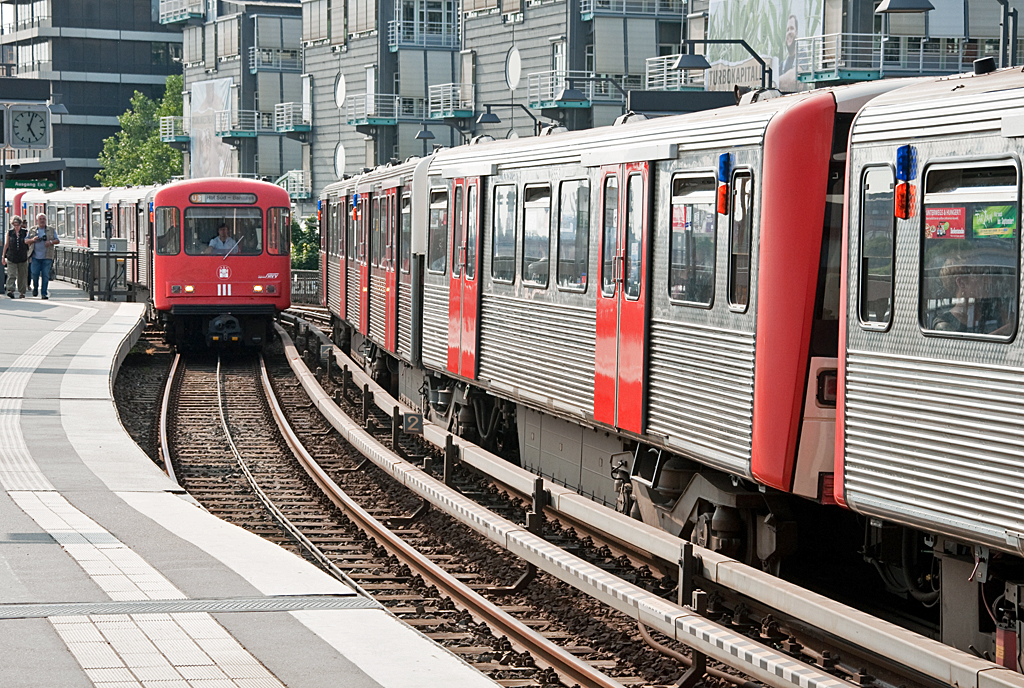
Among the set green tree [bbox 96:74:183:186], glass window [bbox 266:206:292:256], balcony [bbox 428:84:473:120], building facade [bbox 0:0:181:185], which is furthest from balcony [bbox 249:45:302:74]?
glass window [bbox 266:206:292:256]

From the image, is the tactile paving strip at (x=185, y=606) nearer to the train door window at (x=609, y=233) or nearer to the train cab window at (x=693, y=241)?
the train cab window at (x=693, y=241)

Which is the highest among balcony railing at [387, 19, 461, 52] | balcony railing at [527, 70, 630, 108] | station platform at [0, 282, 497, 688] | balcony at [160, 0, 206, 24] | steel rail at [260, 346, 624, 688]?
balcony at [160, 0, 206, 24]

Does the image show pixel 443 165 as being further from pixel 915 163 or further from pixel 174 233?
pixel 174 233

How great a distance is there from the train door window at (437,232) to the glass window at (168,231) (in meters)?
10.8

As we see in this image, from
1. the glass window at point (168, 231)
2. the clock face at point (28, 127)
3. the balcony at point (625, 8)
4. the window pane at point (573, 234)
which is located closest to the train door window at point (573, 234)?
the window pane at point (573, 234)

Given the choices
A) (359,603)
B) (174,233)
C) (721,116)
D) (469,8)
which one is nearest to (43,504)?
(359,603)

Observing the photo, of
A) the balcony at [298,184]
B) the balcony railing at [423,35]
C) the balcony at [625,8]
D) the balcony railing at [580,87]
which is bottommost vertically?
the balcony at [298,184]

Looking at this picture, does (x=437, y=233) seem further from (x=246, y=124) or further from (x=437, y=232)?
(x=246, y=124)

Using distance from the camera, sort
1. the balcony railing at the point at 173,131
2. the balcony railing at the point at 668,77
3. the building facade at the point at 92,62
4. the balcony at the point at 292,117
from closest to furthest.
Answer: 1. the balcony railing at the point at 668,77
2. the balcony at the point at 292,117
3. the balcony railing at the point at 173,131
4. the building facade at the point at 92,62

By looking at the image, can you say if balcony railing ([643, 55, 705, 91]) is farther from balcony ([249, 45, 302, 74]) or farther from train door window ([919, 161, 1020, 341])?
train door window ([919, 161, 1020, 341])

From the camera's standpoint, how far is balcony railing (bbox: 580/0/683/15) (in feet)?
164

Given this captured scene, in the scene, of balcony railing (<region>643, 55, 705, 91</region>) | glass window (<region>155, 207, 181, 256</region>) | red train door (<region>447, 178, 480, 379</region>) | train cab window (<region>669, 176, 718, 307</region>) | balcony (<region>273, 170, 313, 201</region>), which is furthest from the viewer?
balcony (<region>273, 170, 313, 201</region>)

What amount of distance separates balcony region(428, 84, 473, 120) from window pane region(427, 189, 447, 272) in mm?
40868

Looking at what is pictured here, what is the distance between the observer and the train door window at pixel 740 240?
28.1 feet
